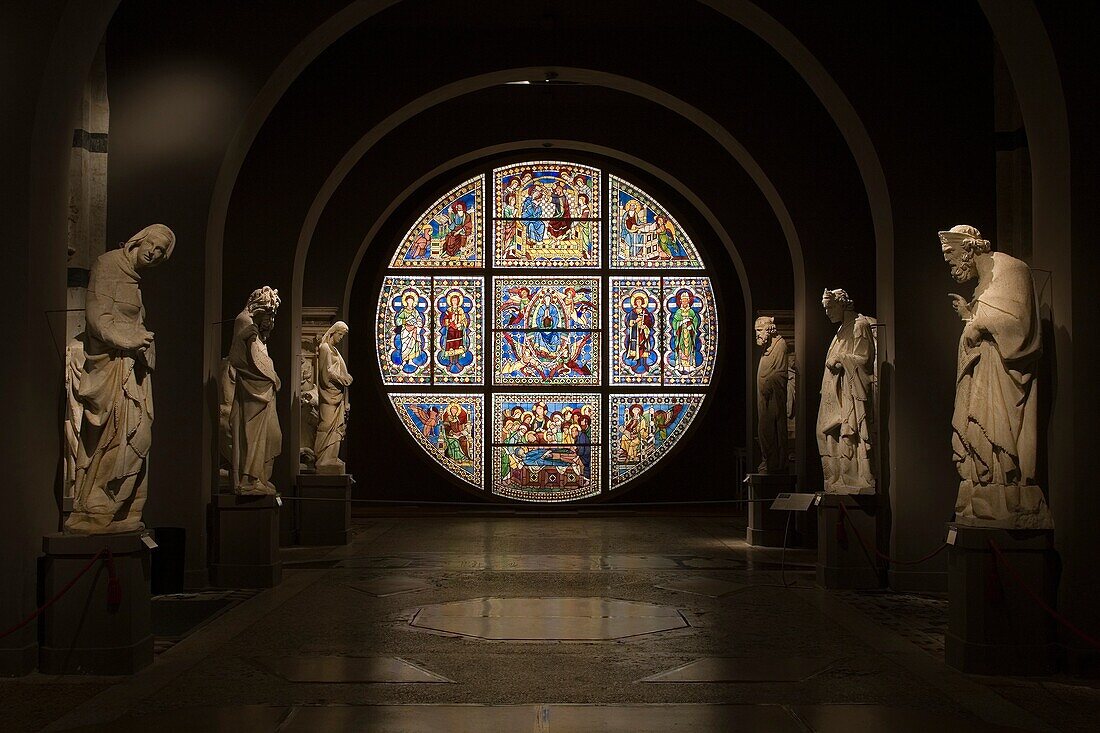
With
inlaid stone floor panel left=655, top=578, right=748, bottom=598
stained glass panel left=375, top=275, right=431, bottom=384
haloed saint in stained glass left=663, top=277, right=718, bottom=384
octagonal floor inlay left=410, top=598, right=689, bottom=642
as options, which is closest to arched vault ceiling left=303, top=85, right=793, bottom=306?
stained glass panel left=375, top=275, right=431, bottom=384

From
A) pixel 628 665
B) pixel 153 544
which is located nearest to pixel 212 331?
pixel 153 544

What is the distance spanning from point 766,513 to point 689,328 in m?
6.08

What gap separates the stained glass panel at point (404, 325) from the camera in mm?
19578

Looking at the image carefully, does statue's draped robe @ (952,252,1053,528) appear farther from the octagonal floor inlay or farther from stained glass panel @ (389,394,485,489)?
stained glass panel @ (389,394,485,489)

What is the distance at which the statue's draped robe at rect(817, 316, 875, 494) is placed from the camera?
10.3 metres

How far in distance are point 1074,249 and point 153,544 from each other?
5.59 metres

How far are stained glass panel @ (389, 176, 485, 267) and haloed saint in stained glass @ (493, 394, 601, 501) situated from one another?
7.74 ft

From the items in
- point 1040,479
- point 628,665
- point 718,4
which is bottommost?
point 628,665

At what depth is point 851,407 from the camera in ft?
33.8

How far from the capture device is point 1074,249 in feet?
23.0

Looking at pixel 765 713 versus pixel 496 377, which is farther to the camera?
pixel 496 377

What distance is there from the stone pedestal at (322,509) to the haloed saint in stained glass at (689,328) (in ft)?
23.2

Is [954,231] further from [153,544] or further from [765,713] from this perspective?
[153,544]

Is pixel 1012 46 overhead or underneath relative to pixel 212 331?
overhead
